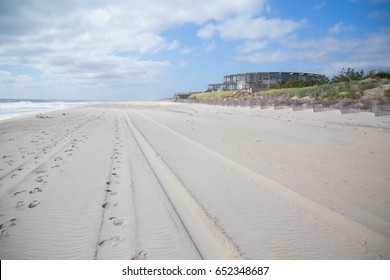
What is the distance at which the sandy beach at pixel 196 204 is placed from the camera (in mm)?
2777

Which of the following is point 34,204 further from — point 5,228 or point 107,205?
point 107,205

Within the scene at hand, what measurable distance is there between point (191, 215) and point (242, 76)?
2958 inches

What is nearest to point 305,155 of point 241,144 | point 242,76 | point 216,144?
point 241,144

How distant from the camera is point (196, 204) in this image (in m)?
3.85

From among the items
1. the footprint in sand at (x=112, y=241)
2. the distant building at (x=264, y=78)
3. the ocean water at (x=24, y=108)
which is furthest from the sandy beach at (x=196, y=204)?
the distant building at (x=264, y=78)

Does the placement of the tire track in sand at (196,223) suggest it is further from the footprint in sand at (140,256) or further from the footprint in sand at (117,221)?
the footprint in sand at (117,221)

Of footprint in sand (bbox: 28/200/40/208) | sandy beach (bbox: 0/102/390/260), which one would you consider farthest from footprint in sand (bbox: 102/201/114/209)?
footprint in sand (bbox: 28/200/40/208)

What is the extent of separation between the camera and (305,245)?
2.81 m

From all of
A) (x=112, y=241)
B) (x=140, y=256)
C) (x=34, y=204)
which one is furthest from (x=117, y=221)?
(x=34, y=204)

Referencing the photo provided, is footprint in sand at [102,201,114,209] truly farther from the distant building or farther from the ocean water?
the distant building

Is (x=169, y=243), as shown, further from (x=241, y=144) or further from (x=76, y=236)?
A: (x=241, y=144)

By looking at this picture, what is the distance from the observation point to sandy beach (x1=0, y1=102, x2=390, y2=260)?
278cm

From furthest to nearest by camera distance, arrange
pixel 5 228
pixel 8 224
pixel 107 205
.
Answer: pixel 107 205 → pixel 8 224 → pixel 5 228
